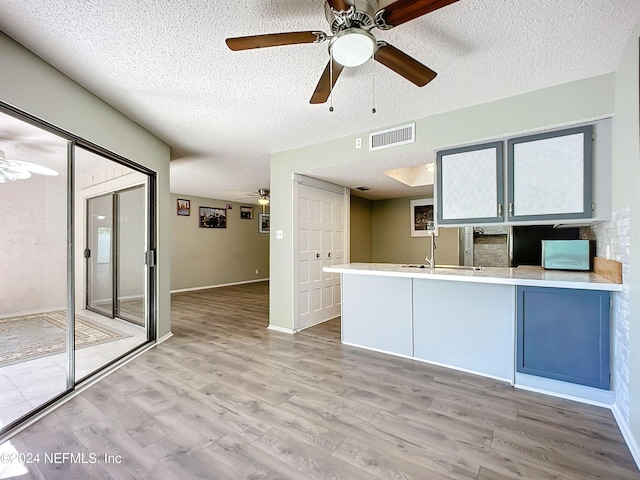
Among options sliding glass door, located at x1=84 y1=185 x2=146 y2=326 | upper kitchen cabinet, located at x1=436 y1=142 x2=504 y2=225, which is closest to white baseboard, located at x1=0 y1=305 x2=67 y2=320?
sliding glass door, located at x1=84 y1=185 x2=146 y2=326

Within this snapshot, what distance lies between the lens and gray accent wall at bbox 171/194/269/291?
24.1ft

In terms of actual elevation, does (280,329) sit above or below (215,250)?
below

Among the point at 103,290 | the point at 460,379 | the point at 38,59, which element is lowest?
the point at 460,379

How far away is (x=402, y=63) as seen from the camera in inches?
68.9

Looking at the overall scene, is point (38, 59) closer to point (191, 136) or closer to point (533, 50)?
point (191, 136)

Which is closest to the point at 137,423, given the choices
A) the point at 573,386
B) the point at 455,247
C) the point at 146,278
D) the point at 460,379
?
the point at 146,278

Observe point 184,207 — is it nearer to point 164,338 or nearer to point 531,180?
point 164,338

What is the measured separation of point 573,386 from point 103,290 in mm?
5773

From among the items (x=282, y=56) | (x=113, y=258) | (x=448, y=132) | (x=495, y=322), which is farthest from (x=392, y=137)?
(x=113, y=258)

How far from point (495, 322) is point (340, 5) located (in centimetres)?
265

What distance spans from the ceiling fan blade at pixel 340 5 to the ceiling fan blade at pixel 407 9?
18 centimetres

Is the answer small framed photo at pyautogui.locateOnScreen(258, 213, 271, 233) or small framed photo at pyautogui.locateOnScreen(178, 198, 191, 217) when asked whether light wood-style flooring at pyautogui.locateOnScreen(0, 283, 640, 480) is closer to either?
small framed photo at pyautogui.locateOnScreen(178, 198, 191, 217)

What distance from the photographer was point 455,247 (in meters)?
5.64
